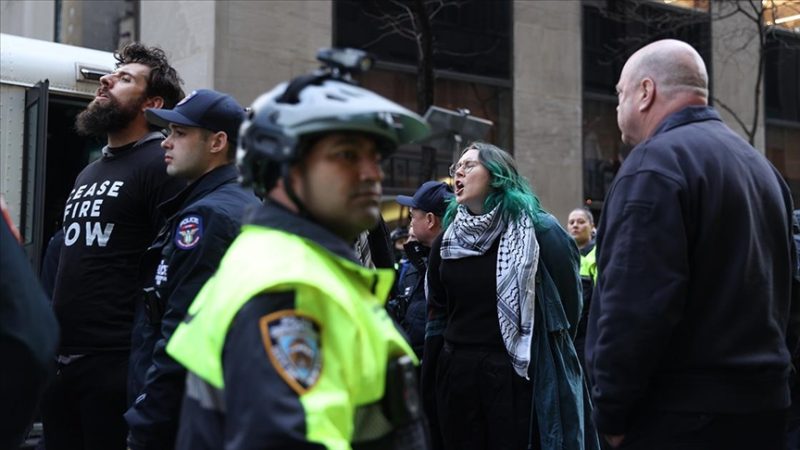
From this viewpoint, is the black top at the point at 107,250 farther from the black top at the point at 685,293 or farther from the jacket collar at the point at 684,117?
the jacket collar at the point at 684,117

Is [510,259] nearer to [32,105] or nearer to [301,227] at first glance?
[301,227]

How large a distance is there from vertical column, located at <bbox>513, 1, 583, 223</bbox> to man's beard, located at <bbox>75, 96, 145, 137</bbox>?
14.0 meters

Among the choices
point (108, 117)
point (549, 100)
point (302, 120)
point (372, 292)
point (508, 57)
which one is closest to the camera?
point (302, 120)

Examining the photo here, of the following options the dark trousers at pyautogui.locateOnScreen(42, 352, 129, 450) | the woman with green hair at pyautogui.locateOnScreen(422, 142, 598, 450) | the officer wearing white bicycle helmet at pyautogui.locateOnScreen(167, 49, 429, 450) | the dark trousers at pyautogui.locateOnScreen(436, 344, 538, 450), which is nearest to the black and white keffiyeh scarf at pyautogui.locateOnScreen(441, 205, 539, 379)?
the woman with green hair at pyautogui.locateOnScreen(422, 142, 598, 450)

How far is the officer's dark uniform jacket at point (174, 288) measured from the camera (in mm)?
3678

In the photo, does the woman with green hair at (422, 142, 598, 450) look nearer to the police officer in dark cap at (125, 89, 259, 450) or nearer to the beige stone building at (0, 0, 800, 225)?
the police officer in dark cap at (125, 89, 259, 450)

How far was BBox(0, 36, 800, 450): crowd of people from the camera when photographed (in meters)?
2.14

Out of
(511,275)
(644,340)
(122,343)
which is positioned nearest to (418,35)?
(511,275)

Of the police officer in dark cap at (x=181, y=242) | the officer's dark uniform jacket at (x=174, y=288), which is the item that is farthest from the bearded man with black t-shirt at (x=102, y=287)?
the officer's dark uniform jacket at (x=174, y=288)

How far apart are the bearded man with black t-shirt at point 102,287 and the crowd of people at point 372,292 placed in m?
0.01

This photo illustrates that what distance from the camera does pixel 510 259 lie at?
5.56m

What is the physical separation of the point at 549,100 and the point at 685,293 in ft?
52.2

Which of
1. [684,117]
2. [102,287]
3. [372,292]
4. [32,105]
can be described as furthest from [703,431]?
[32,105]

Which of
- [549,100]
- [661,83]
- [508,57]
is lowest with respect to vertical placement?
[661,83]
